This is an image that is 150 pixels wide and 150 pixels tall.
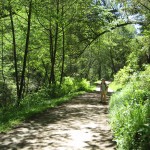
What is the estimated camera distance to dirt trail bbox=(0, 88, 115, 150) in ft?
27.8

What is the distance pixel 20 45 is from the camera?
2752 centimetres

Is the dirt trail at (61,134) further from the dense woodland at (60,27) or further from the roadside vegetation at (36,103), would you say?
the dense woodland at (60,27)

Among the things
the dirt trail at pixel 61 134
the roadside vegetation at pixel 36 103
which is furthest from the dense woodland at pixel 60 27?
the dirt trail at pixel 61 134

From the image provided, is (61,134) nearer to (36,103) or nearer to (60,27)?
(36,103)

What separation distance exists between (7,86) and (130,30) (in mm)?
37618

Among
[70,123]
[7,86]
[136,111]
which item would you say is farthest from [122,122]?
[7,86]

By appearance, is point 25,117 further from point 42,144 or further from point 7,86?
point 7,86

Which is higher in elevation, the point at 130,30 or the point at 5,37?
the point at 130,30

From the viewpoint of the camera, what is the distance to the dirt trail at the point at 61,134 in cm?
848

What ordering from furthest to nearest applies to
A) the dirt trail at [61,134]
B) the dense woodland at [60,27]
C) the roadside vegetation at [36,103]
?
the dense woodland at [60,27], the roadside vegetation at [36,103], the dirt trail at [61,134]

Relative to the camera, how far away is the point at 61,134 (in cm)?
995

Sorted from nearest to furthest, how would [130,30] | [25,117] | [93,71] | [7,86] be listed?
[25,117], [7,86], [130,30], [93,71]

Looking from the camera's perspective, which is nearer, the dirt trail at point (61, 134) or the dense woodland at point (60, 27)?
the dirt trail at point (61, 134)

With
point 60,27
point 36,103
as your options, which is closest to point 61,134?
point 36,103
